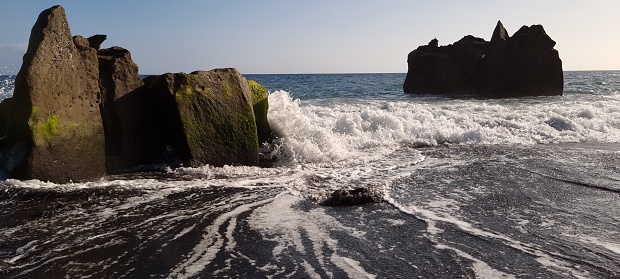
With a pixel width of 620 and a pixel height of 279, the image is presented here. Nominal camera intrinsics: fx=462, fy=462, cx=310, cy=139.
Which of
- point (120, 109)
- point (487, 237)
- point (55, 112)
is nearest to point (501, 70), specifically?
point (120, 109)

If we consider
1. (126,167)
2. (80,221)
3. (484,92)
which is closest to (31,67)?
(126,167)

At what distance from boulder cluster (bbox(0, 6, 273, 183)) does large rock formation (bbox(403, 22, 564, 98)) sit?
27460 millimetres

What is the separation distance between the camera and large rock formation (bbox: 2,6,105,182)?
19.7 feet

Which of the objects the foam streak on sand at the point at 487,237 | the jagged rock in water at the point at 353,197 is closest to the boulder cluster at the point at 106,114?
the jagged rock in water at the point at 353,197

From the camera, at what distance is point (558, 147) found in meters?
9.70

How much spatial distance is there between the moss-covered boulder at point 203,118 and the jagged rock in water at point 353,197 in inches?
103

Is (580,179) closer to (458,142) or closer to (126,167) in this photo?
(458,142)

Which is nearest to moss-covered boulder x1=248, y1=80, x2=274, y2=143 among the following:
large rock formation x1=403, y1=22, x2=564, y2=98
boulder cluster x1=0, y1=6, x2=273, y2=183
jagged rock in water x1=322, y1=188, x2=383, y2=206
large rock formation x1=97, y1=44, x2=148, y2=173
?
boulder cluster x1=0, y1=6, x2=273, y2=183

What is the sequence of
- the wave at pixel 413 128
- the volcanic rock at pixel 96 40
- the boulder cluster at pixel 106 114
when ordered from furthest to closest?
the wave at pixel 413 128 → the volcanic rock at pixel 96 40 → the boulder cluster at pixel 106 114

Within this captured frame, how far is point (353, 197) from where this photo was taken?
5223mm

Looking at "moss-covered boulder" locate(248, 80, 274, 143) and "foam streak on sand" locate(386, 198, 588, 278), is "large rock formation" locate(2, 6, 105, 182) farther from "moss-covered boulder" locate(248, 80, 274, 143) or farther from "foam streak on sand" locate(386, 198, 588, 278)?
"foam streak on sand" locate(386, 198, 588, 278)

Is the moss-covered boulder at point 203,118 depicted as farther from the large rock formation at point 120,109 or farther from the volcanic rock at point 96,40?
the volcanic rock at point 96,40

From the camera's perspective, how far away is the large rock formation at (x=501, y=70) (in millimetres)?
30969

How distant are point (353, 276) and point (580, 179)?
15.1 feet
